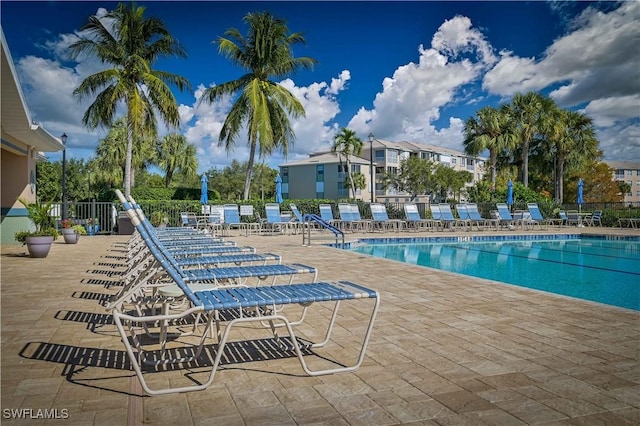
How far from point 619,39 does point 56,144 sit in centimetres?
1738

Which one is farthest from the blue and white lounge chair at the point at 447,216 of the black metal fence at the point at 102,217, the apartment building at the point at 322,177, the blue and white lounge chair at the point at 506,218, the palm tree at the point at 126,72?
the apartment building at the point at 322,177

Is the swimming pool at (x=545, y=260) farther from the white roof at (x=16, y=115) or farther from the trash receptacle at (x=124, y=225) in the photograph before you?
the trash receptacle at (x=124, y=225)

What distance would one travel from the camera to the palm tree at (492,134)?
117 ft

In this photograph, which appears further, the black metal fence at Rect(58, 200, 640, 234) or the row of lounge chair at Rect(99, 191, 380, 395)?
the black metal fence at Rect(58, 200, 640, 234)

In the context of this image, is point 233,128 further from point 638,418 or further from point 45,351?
point 638,418

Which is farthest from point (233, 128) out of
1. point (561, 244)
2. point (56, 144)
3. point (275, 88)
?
point (561, 244)

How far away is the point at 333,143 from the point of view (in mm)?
41938

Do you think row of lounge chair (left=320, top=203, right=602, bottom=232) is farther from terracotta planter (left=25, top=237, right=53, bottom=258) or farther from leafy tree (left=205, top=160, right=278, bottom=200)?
leafy tree (left=205, top=160, right=278, bottom=200)

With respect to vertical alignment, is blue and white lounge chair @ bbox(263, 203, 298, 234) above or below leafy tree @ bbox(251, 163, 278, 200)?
below

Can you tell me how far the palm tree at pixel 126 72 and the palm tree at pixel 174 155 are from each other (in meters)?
17.3

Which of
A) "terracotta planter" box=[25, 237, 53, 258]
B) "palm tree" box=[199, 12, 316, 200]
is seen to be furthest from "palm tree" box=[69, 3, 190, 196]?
"terracotta planter" box=[25, 237, 53, 258]

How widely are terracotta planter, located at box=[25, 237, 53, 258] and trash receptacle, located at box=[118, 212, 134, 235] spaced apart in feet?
26.5

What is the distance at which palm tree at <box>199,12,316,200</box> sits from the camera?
24500 millimetres

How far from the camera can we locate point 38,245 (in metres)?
10.1
